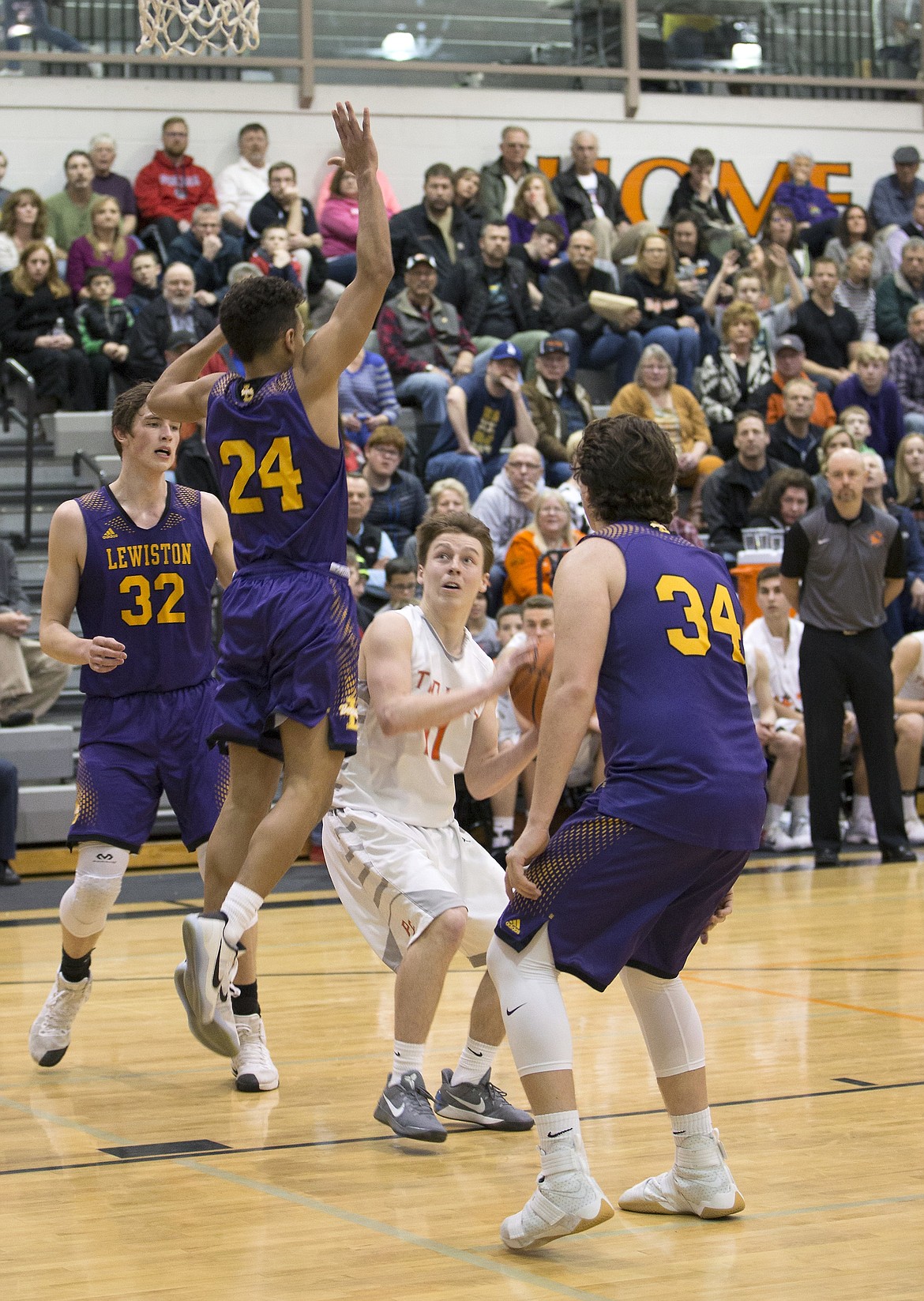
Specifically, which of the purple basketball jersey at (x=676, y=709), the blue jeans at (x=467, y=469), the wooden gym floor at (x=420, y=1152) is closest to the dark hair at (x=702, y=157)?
the blue jeans at (x=467, y=469)

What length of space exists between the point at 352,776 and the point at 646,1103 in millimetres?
1201

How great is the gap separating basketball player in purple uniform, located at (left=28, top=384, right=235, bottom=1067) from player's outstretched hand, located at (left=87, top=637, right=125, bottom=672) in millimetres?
226

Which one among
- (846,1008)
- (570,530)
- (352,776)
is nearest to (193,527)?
(352,776)

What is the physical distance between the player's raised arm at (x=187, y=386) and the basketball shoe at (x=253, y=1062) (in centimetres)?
173

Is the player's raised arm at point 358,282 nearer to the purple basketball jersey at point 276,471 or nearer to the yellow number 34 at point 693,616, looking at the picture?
the purple basketball jersey at point 276,471

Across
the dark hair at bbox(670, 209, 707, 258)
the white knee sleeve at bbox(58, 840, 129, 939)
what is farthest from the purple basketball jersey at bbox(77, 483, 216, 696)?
the dark hair at bbox(670, 209, 707, 258)

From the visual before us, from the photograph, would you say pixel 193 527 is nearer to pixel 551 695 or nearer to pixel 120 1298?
pixel 551 695

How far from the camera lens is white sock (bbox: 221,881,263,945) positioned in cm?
401

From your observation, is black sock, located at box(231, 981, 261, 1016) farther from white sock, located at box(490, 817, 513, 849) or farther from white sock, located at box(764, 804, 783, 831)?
white sock, located at box(764, 804, 783, 831)

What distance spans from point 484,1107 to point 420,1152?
294 millimetres

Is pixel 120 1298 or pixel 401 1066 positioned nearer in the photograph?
pixel 120 1298

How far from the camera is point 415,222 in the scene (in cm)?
1338

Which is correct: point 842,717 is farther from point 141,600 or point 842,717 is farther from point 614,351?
point 141,600

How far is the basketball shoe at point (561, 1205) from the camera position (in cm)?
322
